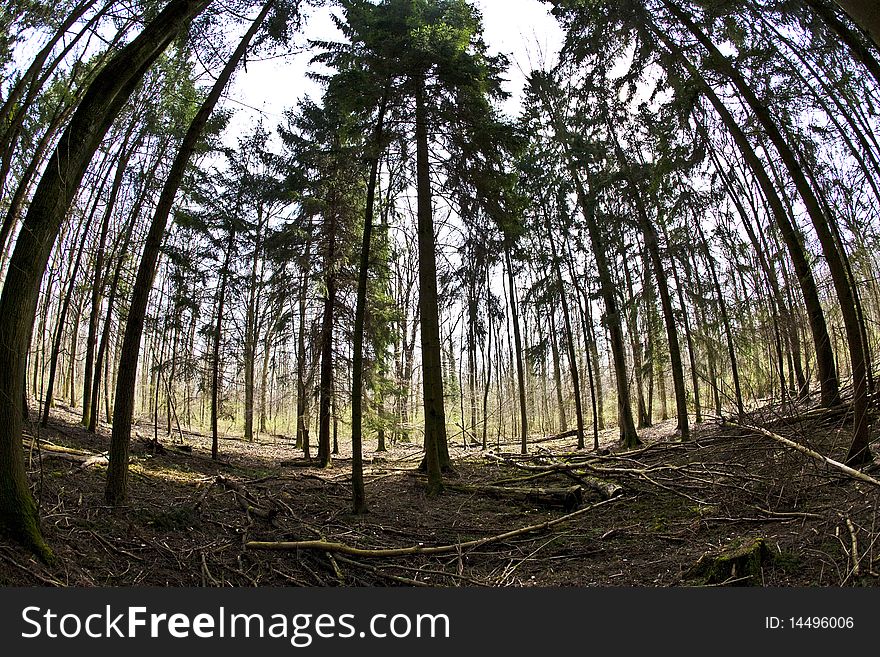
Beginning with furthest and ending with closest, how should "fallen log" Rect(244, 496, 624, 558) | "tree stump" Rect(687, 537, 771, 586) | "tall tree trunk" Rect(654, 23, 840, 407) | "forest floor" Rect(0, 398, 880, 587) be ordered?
1. "tall tree trunk" Rect(654, 23, 840, 407)
2. "fallen log" Rect(244, 496, 624, 558)
3. "forest floor" Rect(0, 398, 880, 587)
4. "tree stump" Rect(687, 537, 771, 586)

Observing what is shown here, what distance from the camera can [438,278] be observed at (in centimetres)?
1309

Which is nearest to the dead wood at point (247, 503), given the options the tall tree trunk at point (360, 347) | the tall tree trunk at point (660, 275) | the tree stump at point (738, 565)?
the tall tree trunk at point (360, 347)

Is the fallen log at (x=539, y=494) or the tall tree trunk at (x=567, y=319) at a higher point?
the tall tree trunk at (x=567, y=319)

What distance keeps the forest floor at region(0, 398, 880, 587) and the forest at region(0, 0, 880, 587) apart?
0.16ft

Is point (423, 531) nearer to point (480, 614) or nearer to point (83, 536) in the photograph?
point (480, 614)

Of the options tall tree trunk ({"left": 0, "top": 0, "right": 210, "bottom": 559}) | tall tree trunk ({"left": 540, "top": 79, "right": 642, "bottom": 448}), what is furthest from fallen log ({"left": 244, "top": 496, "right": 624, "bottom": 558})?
tall tree trunk ({"left": 540, "top": 79, "right": 642, "bottom": 448})

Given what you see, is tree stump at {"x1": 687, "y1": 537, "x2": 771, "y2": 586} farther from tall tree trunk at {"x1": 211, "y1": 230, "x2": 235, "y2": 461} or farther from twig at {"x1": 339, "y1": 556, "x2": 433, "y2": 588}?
tall tree trunk at {"x1": 211, "y1": 230, "x2": 235, "y2": 461}

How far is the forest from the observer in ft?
14.8

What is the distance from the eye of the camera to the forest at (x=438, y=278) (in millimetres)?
4504

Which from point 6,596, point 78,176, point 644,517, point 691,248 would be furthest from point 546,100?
point 6,596

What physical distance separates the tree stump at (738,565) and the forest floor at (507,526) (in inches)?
0.6

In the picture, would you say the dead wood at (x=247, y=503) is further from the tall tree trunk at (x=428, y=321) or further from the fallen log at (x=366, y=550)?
the tall tree trunk at (x=428, y=321)

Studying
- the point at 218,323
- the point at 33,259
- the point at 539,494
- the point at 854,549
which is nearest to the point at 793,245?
the point at 854,549

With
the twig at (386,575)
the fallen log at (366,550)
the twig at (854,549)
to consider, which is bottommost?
the twig at (386,575)
